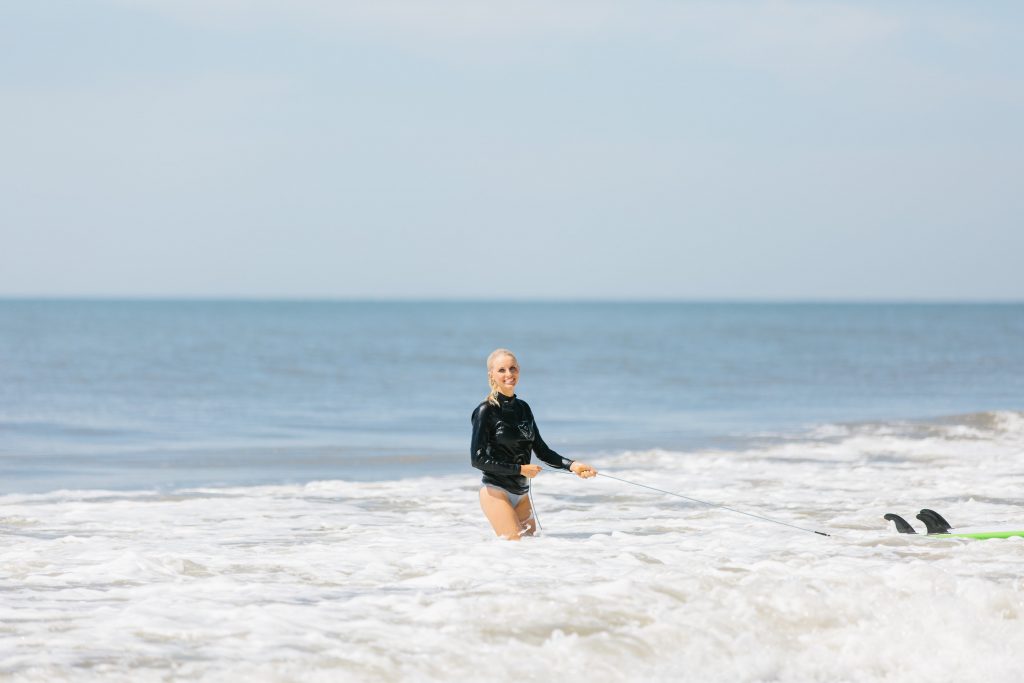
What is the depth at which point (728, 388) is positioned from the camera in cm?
3288

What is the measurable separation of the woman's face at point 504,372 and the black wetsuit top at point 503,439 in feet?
0.39

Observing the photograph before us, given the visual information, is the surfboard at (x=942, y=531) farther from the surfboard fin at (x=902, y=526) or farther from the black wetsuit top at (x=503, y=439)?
the black wetsuit top at (x=503, y=439)

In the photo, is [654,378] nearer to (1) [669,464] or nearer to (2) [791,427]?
(2) [791,427]

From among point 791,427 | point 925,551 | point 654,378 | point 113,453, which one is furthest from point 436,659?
point 654,378

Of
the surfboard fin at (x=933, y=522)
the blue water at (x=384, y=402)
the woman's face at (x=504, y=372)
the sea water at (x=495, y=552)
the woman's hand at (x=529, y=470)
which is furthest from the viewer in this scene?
the blue water at (x=384, y=402)

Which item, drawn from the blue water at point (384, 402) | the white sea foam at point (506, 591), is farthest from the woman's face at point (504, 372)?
the blue water at point (384, 402)

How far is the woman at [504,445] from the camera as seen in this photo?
8281 millimetres

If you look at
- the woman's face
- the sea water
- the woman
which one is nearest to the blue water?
the sea water

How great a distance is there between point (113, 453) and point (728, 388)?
780 inches

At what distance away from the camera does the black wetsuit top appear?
8297 mm

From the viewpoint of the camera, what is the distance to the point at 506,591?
23.5 feet

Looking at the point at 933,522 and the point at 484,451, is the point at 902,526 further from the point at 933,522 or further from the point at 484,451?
the point at 484,451

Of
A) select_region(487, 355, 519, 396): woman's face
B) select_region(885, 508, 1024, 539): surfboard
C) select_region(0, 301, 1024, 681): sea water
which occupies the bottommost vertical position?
select_region(0, 301, 1024, 681): sea water

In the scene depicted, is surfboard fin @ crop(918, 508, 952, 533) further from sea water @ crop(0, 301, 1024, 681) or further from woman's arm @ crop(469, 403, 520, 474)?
woman's arm @ crop(469, 403, 520, 474)
